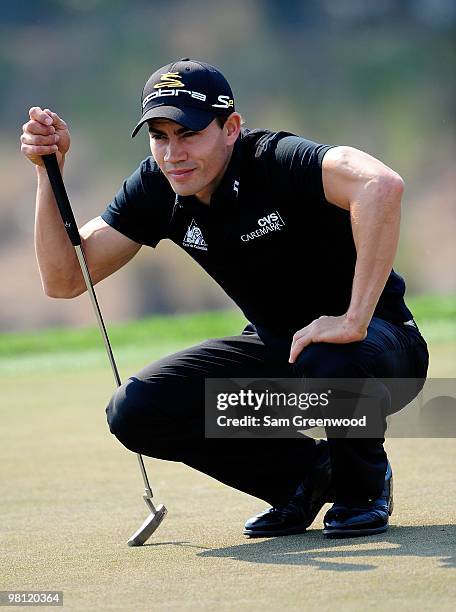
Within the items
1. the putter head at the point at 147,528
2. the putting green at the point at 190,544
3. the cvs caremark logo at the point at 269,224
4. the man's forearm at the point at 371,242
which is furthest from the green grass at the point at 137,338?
the man's forearm at the point at 371,242

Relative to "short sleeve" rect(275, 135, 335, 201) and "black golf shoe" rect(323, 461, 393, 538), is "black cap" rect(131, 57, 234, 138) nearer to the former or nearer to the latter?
"short sleeve" rect(275, 135, 335, 201)

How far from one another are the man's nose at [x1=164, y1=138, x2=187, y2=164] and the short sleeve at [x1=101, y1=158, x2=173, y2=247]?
24cm

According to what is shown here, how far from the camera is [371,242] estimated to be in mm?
3434

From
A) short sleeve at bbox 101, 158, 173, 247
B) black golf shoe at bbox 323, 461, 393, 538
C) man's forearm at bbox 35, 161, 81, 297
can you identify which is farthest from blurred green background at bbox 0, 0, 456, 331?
black golf shoe at bbox 323, 461, 393, 538

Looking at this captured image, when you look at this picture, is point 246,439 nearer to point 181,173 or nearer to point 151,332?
point 181,173

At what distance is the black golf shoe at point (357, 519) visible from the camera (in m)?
3.46

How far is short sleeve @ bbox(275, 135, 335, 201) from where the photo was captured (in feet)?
11.7

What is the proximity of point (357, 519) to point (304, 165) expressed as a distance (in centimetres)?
107

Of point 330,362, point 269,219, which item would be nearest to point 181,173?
point 269,219

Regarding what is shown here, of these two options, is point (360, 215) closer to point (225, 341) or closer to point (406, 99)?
point (225, 341)

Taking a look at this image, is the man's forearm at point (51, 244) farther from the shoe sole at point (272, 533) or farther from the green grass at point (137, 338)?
the green grass at point (137, 338)

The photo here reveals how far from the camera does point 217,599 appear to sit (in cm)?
278

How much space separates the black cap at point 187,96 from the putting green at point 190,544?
1.29m

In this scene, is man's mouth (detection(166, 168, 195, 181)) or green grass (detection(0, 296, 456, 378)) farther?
green grass (detection(0, 296, 456, 378))
